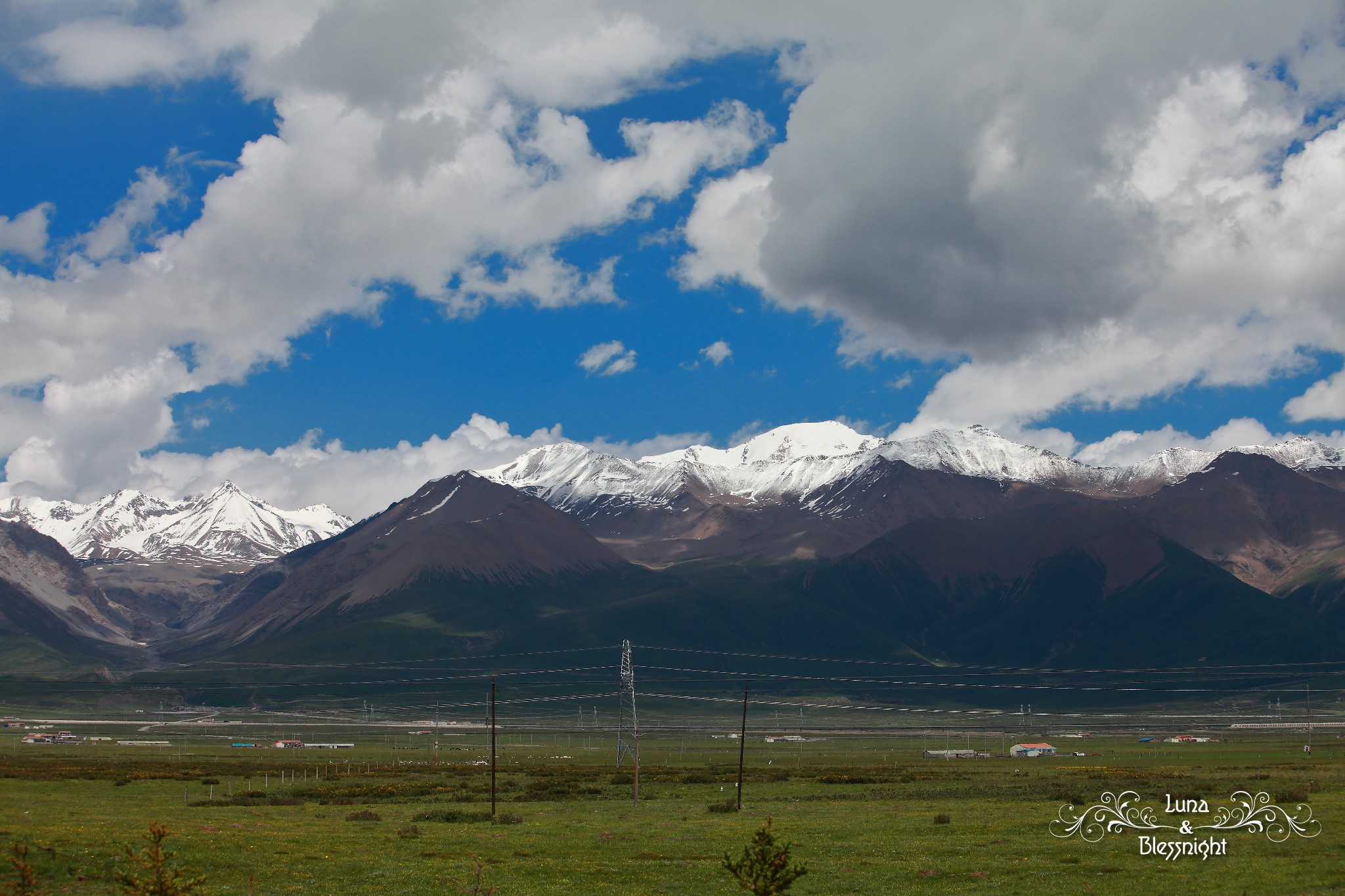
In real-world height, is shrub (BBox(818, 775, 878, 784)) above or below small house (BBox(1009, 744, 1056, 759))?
above

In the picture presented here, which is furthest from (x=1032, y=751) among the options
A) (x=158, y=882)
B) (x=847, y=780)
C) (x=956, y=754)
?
(x=158, y=882)

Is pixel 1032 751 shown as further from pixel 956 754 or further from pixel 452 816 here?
Result: pixel 452 816

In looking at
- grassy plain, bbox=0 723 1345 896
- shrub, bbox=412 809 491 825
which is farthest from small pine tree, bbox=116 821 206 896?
shrub, bbox=412 809 491 825

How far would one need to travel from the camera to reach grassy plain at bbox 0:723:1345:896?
5047 centimetres

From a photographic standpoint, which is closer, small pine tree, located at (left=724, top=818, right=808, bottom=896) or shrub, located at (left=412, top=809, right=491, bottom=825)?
small pine tree, located at (left=724, top=818, right=808, bottom=896)

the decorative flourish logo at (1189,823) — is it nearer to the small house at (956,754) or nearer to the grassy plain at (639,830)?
the grassy plain at (639,830)

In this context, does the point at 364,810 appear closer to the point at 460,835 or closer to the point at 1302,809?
the point at 460,835

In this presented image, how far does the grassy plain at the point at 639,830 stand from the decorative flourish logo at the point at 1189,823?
102 centimetres

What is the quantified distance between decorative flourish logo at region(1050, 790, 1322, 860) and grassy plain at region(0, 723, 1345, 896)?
3.33ft

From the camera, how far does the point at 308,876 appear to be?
53.1m

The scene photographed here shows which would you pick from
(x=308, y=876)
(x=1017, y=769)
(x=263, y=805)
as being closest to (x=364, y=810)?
(x=263, y=805)

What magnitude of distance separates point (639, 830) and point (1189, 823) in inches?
1284

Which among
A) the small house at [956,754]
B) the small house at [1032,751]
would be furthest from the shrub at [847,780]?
the small house at [1032,751]

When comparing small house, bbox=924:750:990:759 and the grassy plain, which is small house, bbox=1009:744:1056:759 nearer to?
small house, bbox=924:750:990:759
